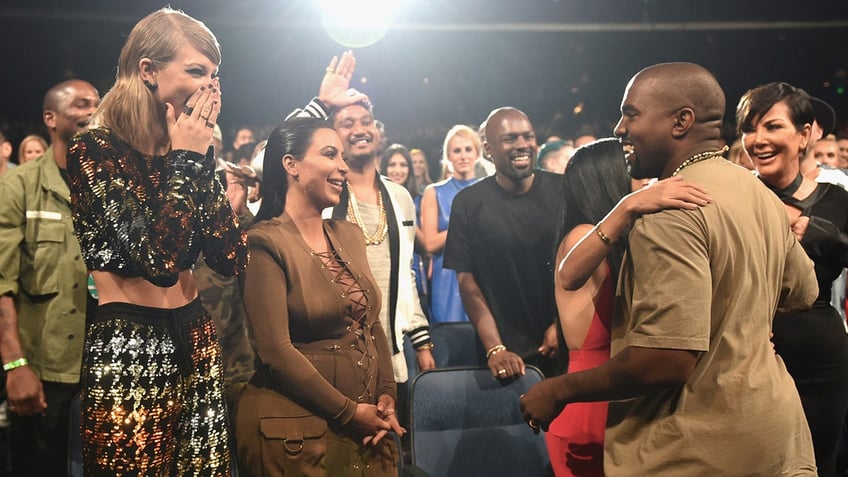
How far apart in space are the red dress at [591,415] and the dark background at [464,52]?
1232mm

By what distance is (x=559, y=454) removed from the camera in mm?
2420

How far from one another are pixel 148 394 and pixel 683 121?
145cm

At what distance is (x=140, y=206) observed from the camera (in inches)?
77.7

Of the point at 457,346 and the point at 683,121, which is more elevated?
the point at 683,121

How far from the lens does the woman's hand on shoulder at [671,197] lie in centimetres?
171

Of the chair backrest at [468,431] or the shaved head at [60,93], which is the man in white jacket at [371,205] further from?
the shaved head at [60,93]

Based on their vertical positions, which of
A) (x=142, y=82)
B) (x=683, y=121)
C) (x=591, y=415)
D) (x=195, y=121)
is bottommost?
(x=591, y=415)

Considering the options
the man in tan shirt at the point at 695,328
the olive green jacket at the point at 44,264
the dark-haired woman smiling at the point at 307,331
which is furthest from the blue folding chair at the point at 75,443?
the man in tan shirt at the point at 695,328

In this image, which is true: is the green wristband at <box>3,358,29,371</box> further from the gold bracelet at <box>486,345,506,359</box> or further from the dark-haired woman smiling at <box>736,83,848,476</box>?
the dark-haired woman smiling at <box>736,83,848,476</box>

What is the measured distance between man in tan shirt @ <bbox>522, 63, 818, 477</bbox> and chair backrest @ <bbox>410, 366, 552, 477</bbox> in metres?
0.91

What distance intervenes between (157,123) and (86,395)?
0.71m

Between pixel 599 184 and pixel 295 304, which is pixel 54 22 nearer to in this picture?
pixel 295 304

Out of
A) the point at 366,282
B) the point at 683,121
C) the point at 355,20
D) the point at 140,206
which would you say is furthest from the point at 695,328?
the point at 355,20

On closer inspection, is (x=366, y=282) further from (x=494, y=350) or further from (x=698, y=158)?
(x=698, y=158)
